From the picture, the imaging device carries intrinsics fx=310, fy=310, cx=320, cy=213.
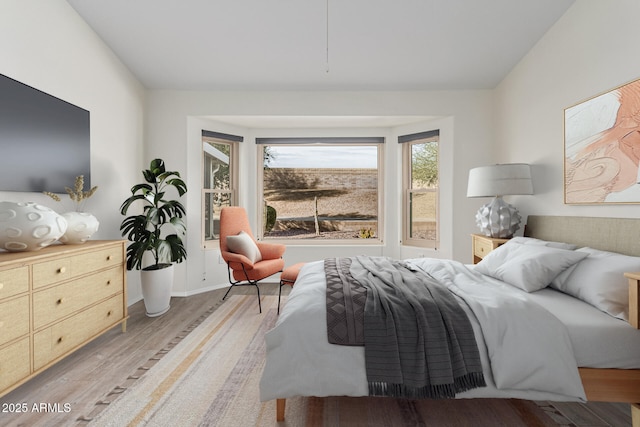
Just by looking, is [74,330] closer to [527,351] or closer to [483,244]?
[527,351]

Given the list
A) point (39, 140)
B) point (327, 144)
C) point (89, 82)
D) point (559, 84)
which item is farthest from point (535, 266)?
point (89, 82)

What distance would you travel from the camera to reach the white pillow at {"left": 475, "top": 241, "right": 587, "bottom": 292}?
6.47ft

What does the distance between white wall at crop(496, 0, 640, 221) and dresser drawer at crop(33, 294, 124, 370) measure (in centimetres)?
394

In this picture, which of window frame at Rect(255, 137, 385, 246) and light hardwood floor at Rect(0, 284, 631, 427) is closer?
light hardwood floor at Rect(0, 284, 631, 427)

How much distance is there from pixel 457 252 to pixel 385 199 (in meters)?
1.25

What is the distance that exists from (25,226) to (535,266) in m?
3.22

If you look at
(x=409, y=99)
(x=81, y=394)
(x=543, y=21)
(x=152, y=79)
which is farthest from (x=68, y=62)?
(x=543, y=21)

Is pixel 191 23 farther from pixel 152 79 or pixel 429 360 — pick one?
pixel 429 360

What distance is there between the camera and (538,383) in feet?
4.75

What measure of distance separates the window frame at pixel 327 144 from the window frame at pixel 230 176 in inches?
13.1

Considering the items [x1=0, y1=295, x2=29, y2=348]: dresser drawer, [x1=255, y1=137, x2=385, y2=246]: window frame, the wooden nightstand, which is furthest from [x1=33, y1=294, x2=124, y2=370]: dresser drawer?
the wooden nightstand

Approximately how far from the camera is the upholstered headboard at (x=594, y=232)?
204 centimetres

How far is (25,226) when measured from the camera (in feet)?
6.28

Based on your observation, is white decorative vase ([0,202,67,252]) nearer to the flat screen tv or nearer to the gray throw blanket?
the flat screen tv
